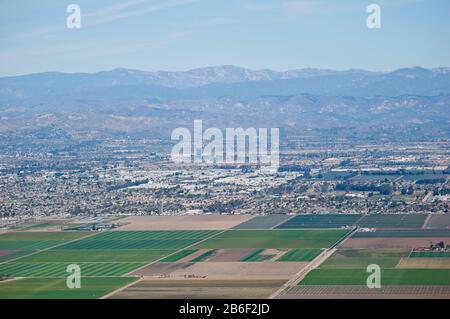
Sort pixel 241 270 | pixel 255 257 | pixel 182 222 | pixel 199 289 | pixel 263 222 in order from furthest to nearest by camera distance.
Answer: pixel 182 222
pixel 263 222
pixel 255 257
pixel 241 270
pixel 199 289

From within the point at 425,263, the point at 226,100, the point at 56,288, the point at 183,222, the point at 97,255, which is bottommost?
the point at 183,222

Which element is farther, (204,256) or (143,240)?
(143,240)

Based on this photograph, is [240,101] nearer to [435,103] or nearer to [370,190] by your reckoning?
[435,103]

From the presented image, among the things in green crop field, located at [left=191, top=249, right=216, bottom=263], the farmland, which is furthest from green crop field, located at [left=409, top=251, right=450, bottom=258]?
green crop field, located at [left=191, top=249, right=216, bottom=263]

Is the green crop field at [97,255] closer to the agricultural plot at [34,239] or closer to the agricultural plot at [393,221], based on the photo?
the agricultural plot at [34,239]

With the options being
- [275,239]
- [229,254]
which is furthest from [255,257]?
[275,239]

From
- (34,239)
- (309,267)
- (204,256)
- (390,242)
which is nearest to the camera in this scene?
(309,267)

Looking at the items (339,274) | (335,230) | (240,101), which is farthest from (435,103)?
(339,274)

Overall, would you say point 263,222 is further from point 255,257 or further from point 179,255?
point 255,257
